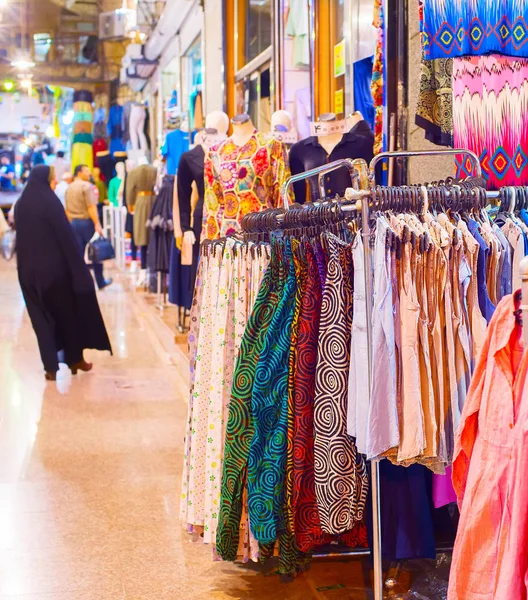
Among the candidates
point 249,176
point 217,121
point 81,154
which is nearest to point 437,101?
point 249,176

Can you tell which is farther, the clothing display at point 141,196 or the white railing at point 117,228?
the white railing at point 117,228

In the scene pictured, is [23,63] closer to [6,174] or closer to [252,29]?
[6,174]

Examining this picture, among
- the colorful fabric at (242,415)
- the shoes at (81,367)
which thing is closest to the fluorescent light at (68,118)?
the shoes at (81,367)

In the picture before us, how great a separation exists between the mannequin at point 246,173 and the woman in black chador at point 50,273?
74.1 inches

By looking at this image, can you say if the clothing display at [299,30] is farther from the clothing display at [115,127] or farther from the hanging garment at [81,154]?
the hanging garment at [81,154]

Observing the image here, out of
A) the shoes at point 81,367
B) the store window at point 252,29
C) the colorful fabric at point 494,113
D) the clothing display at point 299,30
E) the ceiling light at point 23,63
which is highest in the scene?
the ceiling light at point 23,63

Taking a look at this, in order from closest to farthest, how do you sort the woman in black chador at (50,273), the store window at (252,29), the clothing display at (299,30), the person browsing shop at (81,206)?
the clothing display at (299,30), the woman in black chador at (50,273), the store window at (252,29), the person browsing shop at (81,206)

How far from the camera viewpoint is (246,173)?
4301 millimetres

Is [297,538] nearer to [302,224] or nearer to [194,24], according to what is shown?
[302,224]

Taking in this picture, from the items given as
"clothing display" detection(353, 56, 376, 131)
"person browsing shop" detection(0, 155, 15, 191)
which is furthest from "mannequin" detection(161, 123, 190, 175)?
"person browsing shop" detection(0, 155, 15, 191)

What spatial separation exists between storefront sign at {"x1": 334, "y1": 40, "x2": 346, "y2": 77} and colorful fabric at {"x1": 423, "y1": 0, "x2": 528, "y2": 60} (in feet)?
7.13

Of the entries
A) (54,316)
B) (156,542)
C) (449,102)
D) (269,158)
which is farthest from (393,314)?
(54,316)

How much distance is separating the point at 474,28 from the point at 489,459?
71.4 inches

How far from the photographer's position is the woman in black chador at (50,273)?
5.89 meters
